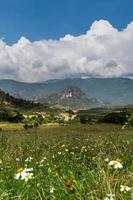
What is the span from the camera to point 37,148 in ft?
47.5

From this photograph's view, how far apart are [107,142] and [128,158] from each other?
4.38 meters

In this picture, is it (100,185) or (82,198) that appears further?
(100,185)

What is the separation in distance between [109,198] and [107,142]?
10.6 m

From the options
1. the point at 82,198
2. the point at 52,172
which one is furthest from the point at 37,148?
the point at 82,198

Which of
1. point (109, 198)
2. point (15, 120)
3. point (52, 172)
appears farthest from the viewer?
point (15, 120)

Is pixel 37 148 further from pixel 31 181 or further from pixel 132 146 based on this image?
pixel 31 181

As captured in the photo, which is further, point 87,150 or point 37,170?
point 87,150

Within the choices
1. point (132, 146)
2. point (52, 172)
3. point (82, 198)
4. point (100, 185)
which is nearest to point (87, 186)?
point (100, 185)

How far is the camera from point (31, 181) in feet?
23.0

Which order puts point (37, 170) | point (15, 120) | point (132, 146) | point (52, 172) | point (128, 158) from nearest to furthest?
1. point (52, 172)
2. point (37, 170)
3. point (128, 158)
4. point (132, 146)
5. point (15, 120)

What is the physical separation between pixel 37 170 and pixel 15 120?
417 ft

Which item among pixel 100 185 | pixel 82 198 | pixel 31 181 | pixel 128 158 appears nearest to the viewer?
pixel 82 198

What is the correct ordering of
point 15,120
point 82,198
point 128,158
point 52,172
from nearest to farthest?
point 82,198
point 52,172
point 128,158
point 15,120

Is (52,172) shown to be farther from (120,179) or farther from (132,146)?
(132,146)
